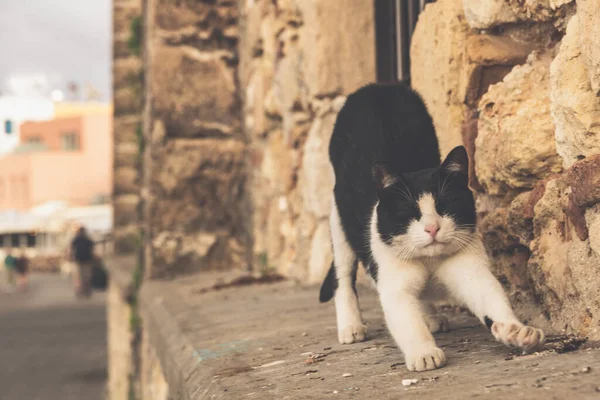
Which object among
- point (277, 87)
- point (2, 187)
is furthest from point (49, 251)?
point (277, 87)

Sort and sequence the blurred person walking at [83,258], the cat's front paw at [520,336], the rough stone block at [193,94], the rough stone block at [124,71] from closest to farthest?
the cat's front paw at [520,336], the rough stone block at [193,94], the rough stone block at [124,71], the blurred person walking at [83,258]

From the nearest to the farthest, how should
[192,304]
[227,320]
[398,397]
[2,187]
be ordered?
[398,397]
[227,320]
[192,304]
[2,187]

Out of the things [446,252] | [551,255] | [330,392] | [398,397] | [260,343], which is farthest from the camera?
[260,343]

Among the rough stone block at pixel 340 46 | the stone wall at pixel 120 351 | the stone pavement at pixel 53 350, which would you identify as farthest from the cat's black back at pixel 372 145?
the stone pavement at pixel 53 350

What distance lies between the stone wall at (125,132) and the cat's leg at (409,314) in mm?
6238

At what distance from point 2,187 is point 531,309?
Result: 3356cm

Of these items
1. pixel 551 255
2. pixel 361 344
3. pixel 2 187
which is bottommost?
pixel 2 187

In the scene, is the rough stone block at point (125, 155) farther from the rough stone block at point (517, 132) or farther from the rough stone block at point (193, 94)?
the rough stone block at point (517, 132)

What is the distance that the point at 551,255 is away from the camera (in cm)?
174

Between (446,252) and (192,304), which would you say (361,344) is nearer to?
(446,252)

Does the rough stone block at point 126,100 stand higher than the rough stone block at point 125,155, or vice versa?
the rough stone block at point 126,100

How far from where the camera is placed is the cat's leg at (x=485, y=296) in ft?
4.73

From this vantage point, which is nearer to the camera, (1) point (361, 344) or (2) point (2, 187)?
(1) point (361, 344)

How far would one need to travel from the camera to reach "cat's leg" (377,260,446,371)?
1.48 m
